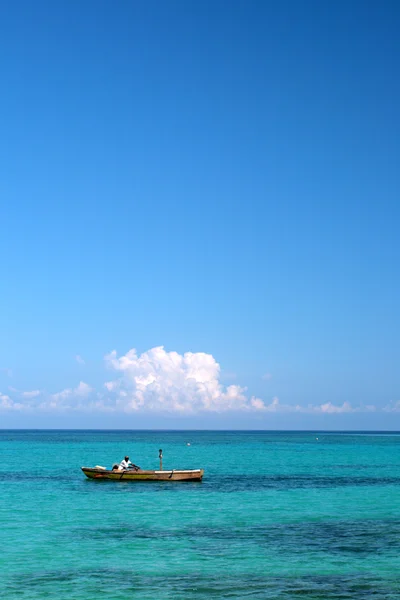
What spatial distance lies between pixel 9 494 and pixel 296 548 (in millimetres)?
27628

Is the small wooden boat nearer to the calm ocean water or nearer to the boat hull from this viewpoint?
the boat hull

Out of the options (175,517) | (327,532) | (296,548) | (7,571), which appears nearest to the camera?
(7,571)

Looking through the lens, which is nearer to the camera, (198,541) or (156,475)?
(198,541)

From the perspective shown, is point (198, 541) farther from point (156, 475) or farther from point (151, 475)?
point (156, 475)

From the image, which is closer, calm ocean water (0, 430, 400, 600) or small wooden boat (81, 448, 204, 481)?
calm ocean water (0, 430, 400, 600)

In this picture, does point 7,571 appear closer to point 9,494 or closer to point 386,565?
point 386,565

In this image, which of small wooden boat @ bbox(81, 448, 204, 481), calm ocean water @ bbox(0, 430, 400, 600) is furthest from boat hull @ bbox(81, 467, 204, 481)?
calm ocean water @ bbox(0, 430, 400, 600)

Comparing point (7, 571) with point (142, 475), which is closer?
point (7, 571)

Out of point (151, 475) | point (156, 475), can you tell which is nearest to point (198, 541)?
point (151, 475)

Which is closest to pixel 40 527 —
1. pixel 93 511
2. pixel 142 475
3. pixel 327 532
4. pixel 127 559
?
pixel 93 511

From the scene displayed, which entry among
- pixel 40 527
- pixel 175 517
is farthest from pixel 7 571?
pixel 175 517

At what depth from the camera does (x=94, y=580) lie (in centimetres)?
2478

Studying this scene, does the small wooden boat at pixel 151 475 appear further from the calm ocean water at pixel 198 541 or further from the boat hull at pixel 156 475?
the calm ocean water at pixel 198 541

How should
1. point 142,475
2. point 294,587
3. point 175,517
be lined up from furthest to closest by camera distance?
point 142,475 < point 175,517 < point 294,587
